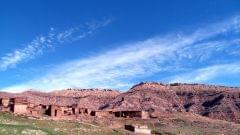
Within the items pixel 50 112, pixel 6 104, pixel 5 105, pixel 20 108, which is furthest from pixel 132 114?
pixel 20 108

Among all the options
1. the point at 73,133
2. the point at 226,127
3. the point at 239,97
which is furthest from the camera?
the point at 239,97

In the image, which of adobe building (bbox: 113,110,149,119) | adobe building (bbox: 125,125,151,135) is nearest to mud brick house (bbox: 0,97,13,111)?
adobe building (bbox: 125,125,151,135)

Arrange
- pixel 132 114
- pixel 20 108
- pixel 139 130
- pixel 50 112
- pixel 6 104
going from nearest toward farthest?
pixel 20 108 → pixel 139 130 → pixel 6 104 → pixel 50 112 → pixel 132 114

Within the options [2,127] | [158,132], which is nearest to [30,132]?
[2,127]

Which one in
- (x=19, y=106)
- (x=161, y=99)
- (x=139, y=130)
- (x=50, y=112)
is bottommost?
(x=139, y=130)

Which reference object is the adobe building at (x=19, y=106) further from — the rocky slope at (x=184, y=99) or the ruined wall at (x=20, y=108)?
the rocky slope at (x=184, y=99)

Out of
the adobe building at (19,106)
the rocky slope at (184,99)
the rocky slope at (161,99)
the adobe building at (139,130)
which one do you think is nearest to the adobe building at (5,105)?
the adobe building at (19,106)

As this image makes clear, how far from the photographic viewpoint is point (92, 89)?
467 ft

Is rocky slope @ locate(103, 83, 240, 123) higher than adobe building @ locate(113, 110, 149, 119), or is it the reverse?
rocky slope @ locate(103, 83, 240, 123)

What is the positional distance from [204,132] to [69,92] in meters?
78.6

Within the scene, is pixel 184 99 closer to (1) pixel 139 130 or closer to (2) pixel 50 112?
(1) pixel 139 130

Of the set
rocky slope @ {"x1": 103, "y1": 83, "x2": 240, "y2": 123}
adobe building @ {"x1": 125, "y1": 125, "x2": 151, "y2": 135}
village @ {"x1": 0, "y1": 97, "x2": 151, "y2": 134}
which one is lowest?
adobe building @ {"x1": 125, "y1": 125, "x2": 151, "y2": 135}

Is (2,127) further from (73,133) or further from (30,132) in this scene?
(73,133)

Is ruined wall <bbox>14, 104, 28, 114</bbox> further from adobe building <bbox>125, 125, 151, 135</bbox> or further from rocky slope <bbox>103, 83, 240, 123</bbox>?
rocky slope <bbox>103, 83, 240, 123</bbox>
